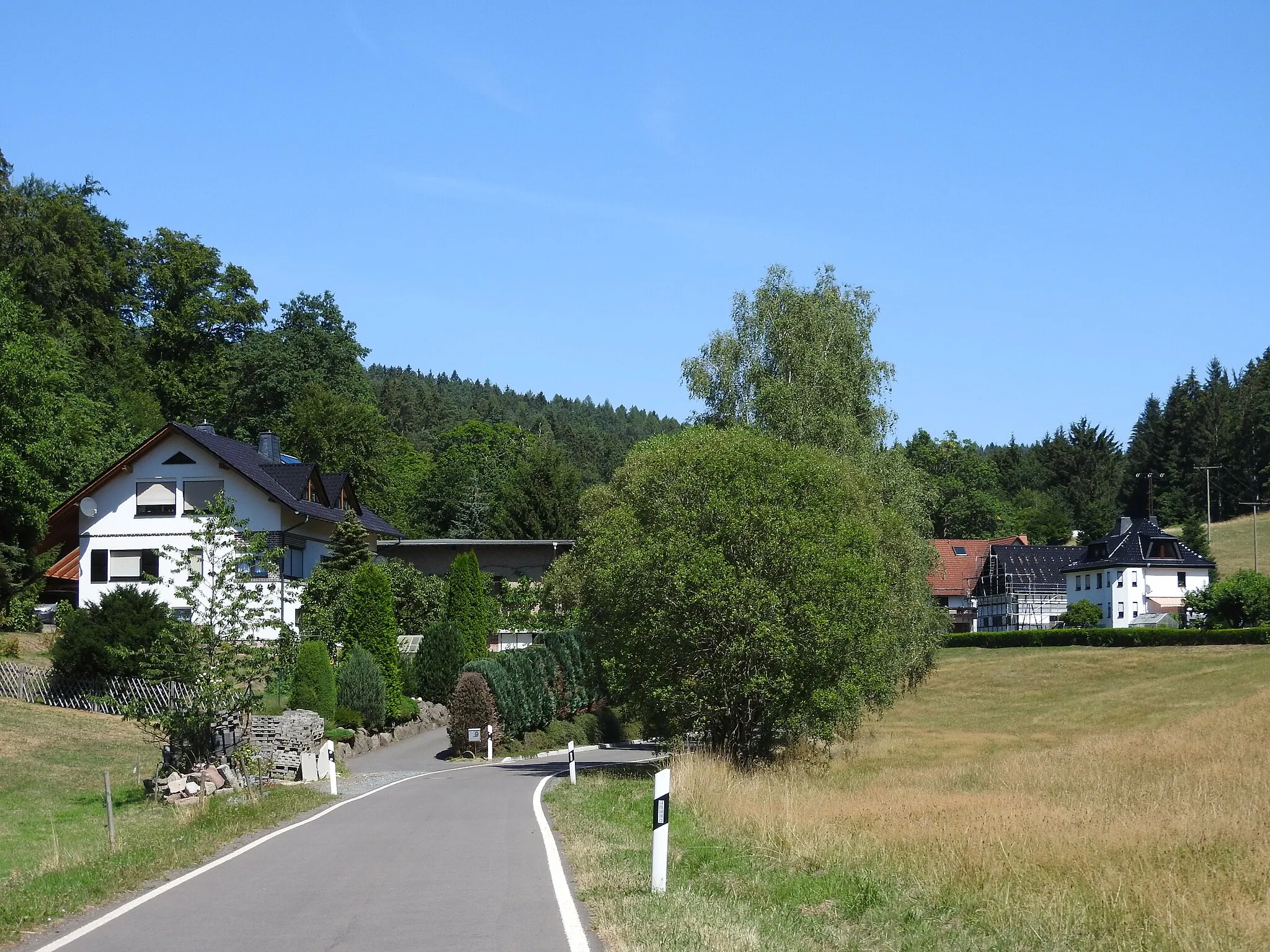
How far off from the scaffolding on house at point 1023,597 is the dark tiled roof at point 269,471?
60544mm

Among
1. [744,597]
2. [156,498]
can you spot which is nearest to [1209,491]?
[156,498]

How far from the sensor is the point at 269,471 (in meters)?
55.6

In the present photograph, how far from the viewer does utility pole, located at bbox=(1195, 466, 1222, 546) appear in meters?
115

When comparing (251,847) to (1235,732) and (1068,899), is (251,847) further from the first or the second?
(1235,732)

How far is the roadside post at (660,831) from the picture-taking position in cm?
1088

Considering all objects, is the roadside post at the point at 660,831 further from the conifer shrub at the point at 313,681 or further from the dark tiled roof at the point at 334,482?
the dark tiled roof at the point at 334,482

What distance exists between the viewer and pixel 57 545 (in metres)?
49.6

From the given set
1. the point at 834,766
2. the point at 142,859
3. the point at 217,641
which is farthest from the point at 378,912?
the point at 834,766

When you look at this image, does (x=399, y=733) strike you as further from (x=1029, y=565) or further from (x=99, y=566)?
(x=1029, y=565)

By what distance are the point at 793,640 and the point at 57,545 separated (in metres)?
34.1

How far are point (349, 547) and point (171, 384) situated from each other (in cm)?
2727

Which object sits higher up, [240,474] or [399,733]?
[240,474]

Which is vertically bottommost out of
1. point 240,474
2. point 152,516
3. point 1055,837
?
point 1055,837

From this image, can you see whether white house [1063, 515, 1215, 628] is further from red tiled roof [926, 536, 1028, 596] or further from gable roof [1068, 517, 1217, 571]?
red tiled roof [926, 536, 1028, 596]
